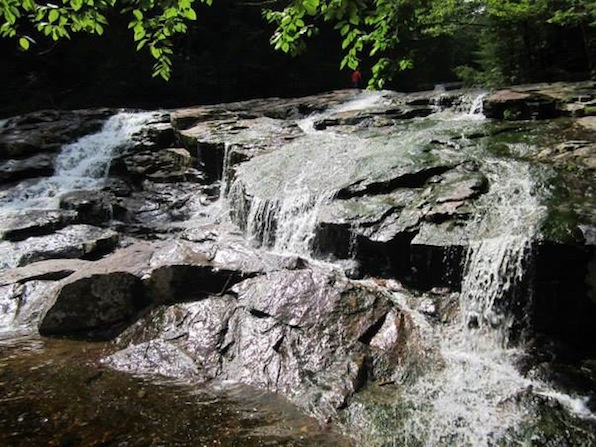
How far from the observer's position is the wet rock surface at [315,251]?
17.0ft

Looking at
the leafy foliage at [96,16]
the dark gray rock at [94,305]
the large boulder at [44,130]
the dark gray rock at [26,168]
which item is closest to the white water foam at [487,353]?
the leafy foliage at [96,16]

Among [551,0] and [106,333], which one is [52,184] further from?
[551,0]

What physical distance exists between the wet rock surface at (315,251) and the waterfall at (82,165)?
1.89 ft

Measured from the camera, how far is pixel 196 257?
6.84m

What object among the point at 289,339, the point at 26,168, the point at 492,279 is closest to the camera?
the point at 289,339

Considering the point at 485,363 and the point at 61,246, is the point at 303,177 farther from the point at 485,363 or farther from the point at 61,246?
the point at 485,363

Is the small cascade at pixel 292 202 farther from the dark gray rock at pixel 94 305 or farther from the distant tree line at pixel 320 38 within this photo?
the dark gray rock at pixel 94 305

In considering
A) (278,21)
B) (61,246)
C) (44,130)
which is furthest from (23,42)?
(44,130)

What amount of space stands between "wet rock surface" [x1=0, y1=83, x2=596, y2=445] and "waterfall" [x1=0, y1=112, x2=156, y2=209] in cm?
58

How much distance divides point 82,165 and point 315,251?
8.15m

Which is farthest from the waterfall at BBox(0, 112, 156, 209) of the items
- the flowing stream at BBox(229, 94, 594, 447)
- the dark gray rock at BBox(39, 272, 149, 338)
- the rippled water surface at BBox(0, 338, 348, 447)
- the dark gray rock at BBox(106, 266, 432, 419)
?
the rippled water surface at BBox(0, 338, 348, 447)

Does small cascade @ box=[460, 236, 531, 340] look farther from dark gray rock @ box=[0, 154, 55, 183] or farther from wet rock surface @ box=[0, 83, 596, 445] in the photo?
dark gray rock @ box=[0, 154, 55, 183]

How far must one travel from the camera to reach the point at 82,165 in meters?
12.7

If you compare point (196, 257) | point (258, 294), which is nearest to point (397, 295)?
point (258, 294)
